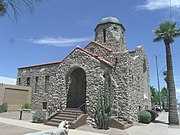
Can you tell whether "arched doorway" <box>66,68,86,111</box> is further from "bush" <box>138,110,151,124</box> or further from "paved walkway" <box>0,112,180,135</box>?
"bush" <box>138,110,151,124</box>

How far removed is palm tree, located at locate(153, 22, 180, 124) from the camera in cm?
1869

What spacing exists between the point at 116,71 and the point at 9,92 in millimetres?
16400

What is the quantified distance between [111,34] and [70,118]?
39.6ft

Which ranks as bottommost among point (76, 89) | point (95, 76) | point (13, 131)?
point (13, 131)

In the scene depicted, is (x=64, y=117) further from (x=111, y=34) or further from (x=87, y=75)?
(x=111, y=34)

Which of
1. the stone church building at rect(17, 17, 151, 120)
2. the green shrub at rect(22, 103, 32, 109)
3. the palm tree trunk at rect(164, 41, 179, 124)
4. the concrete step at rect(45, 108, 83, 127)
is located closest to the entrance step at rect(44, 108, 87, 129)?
the concrete step at rect(45, 108, 83, 127)

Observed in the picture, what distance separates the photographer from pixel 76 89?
61.3ft

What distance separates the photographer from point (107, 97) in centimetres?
1371

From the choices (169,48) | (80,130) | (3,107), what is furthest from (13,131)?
(169,48)

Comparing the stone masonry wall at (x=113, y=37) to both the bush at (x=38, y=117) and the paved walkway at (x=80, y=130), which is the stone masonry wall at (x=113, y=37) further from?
the bush at (x=38, y=117)

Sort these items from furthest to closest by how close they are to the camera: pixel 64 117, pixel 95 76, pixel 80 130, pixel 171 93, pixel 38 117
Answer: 1. pixel 171 93
2. pixel 95 76
3. pixel 38 117
4. pixel 64 117
5. pixel 80 130

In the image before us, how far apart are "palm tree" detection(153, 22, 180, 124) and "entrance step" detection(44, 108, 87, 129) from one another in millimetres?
10153

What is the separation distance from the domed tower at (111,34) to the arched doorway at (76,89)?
5649 millimetres

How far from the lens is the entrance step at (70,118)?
13.4 meters
